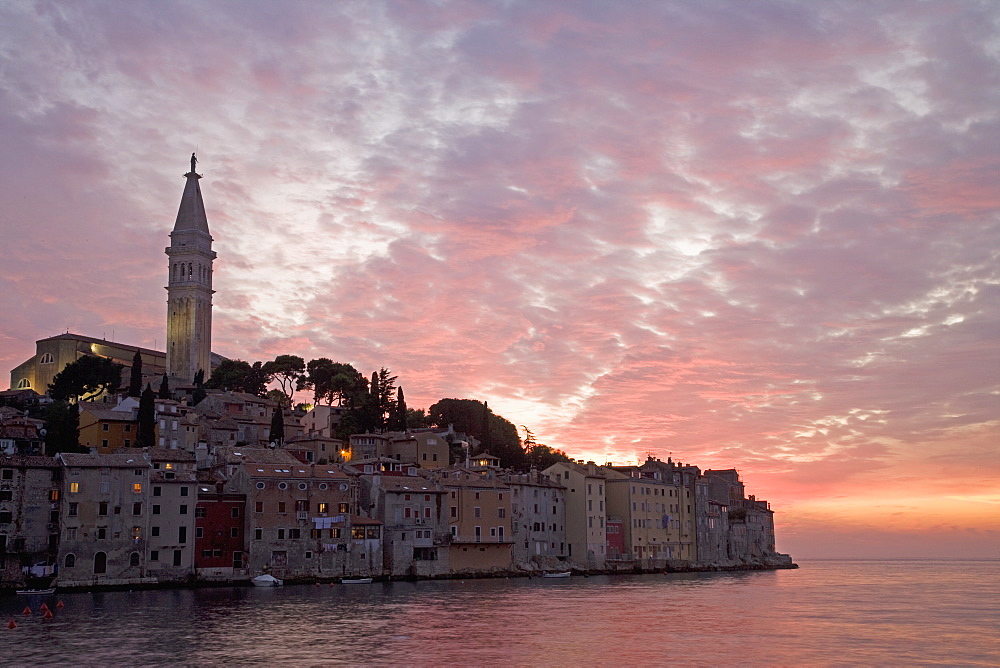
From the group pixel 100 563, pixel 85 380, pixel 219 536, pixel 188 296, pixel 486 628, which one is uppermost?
pixel 188 296

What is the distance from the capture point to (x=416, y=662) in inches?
1500

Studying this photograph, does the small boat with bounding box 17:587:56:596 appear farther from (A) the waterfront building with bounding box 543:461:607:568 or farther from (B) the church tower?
(B) the church tower

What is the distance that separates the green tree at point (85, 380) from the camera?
104375 mm

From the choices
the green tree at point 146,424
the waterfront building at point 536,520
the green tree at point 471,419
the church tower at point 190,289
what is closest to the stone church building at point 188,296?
the church tower at point 190,289

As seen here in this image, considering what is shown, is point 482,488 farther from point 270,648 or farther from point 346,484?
point 270,648

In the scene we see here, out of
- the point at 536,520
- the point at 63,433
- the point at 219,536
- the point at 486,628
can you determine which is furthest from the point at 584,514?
the point at 486,628

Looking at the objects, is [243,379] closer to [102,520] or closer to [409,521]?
[409,521]

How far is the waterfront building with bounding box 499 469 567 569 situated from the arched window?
115 feet

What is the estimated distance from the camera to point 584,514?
93.9m

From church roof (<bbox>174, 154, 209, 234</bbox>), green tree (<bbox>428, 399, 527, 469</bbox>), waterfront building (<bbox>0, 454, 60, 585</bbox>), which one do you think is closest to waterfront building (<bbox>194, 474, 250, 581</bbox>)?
waterfront building (<bbox>0, 454, 60, 585</bbox>)

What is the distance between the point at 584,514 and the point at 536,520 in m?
5.55

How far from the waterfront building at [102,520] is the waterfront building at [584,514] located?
136 feet

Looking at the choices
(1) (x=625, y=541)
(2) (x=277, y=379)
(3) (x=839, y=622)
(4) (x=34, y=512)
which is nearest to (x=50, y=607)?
(4) (x=34, y=512)

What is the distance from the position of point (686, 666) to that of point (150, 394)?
6191cm
